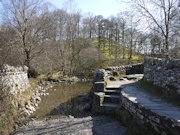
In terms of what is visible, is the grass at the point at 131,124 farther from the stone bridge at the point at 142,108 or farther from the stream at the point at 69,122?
the stream at the point at 69,122

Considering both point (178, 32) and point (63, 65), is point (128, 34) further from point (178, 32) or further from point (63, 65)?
point (178, 32)

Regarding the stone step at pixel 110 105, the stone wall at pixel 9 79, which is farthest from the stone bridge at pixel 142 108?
the stone wall at pixel 9 79

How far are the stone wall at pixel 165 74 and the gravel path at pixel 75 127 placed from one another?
213 cm

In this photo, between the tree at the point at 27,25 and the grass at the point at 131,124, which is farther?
the tree at the point at 27,25

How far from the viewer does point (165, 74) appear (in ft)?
23.4

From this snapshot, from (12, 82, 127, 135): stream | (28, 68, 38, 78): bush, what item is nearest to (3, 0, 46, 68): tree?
(28, 68, 38, 78): bush

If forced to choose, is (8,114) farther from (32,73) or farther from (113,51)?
(113,51)

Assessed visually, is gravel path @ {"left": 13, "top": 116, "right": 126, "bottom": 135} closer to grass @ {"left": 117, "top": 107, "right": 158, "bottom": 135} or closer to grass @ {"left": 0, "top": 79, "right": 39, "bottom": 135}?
grass @ {"left": 117, "top": 107, "right": 158, "bottom": 135}

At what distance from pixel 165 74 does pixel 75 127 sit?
3.72 m

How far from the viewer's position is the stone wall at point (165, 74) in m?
6.38

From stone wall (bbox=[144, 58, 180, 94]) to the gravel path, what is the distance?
213 cm

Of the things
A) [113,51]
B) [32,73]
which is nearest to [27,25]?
[32,73]

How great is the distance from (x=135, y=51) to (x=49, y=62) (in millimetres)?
19387

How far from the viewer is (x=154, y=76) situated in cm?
829
